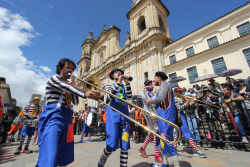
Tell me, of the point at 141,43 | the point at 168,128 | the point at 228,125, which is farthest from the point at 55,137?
the point at 141,43

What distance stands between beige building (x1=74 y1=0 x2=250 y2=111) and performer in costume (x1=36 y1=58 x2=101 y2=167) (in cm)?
1436

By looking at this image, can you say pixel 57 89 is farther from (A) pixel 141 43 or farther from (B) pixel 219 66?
(A) pixel 141 43

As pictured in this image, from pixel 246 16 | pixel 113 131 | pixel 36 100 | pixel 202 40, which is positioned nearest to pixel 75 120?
pixel 36 100

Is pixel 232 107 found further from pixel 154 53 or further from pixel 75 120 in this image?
pixel 154 53

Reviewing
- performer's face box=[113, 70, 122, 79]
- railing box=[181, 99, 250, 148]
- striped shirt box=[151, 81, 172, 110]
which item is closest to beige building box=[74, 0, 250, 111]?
railing box=[181, 99, 250, 148]

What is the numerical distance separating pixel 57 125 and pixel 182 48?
55.9ft

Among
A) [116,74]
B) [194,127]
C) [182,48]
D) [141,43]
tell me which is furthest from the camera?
[141,43]

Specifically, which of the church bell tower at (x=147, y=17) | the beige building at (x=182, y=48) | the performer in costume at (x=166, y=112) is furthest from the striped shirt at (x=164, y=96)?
the church bell tower at (x=147, y=17)

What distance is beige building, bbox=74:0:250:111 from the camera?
37.5ft

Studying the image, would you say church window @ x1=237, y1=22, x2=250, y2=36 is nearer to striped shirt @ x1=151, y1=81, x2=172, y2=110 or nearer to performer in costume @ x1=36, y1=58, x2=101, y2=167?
striped shirt @ x1=151, y1=81, x2=172, y2=110

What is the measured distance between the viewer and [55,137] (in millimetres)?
1458

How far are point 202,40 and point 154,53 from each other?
5843 millimetres

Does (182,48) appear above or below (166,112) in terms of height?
above

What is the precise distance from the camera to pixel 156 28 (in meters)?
16.6
